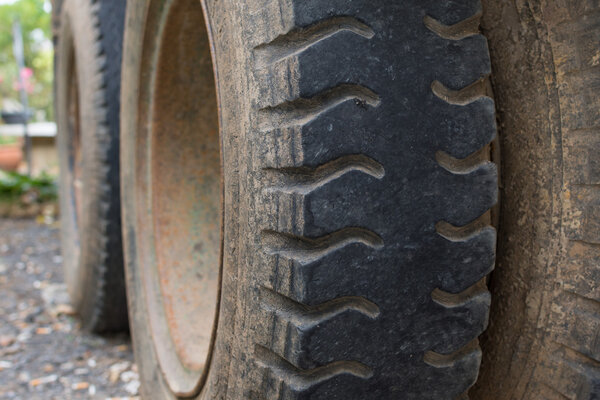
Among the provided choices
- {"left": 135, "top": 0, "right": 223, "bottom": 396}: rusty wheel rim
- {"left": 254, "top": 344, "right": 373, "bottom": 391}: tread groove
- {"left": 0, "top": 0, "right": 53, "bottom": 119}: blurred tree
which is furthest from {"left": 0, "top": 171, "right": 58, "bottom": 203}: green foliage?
{"left": 0, "top": 0, "right": 53, "bottom": 119}: blurred tree

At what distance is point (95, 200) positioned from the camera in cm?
192

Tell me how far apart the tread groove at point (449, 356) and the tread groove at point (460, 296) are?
71 mm

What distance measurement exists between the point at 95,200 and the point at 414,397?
57.3 inches

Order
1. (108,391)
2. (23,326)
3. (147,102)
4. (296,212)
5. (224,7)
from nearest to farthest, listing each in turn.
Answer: (296,212)
(224,7)
(147,102)
(108,391)
(23,326)

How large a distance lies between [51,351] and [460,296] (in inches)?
74.0

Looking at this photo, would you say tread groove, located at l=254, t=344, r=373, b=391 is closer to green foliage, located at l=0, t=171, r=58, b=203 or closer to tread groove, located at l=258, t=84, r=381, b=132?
tread groove, located at l=258, t=84, r=381, b=132

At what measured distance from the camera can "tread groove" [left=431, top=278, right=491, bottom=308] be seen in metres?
0.77

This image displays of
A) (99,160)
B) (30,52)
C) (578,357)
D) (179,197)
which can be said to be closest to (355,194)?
(578,357)

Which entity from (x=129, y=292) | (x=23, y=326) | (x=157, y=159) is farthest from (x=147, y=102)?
(x=23, y=326)

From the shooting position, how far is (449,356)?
0.80 m

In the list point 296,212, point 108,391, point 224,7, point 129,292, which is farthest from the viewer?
point 108,391

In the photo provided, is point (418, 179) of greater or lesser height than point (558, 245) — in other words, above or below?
above

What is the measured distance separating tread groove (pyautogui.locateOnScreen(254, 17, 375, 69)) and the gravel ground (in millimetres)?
1474

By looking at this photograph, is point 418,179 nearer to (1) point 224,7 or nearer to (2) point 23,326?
(1) point 224,7
